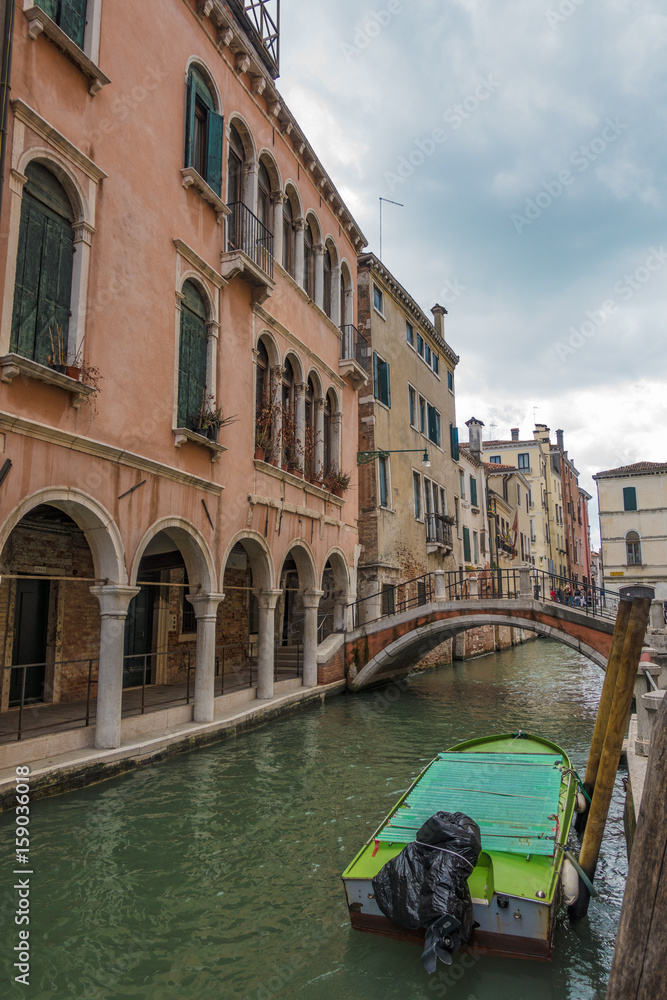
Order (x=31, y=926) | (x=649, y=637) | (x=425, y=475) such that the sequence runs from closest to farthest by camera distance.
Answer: (x=31, y=926) → (x=649, y=637) → (x=425, y=475)

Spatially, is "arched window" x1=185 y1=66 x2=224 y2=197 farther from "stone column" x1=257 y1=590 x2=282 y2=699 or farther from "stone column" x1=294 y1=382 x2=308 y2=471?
"stone column" x1=257 y1=590 x2=282 y2=699

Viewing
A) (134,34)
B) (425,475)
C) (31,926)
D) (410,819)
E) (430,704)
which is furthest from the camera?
(425,475)

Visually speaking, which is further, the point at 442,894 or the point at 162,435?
the point at 162,435

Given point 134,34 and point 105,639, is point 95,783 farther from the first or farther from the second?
point 134,34

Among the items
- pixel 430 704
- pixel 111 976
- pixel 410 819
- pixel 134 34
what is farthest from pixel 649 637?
pixel 134 34

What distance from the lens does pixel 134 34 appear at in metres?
8.96

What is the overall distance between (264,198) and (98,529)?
812 centimetres

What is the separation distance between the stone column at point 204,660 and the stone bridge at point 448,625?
5878mm

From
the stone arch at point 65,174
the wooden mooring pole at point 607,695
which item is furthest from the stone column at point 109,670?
the wooden mooring pole at point 607,695

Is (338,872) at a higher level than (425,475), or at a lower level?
lower

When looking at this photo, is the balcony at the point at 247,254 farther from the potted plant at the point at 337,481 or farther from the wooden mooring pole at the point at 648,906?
the wooden mooring pole at the point at 648,906

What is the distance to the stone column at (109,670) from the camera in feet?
26.0

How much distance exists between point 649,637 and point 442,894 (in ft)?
32.5

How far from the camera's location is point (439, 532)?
2292cm
